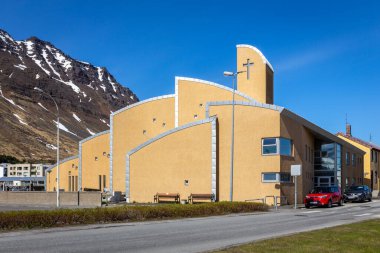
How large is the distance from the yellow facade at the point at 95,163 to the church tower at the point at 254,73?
16.6 m

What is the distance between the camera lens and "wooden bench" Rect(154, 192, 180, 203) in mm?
40812

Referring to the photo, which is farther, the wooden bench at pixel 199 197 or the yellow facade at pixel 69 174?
the yellow facade at pixel 69 174

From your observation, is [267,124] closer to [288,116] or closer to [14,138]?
[288,116]

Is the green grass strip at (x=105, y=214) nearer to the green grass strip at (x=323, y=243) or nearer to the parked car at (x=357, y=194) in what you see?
the green grass strip at (x=323, y=243)

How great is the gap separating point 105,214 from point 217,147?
19217 millimetres

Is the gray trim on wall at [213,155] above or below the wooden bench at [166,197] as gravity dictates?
above

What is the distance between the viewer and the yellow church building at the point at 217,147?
38.0m

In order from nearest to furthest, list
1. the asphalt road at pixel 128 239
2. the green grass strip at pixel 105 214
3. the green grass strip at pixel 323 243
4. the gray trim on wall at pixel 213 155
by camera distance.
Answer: the green grass strip at pixel 323 243, the asphalt road at pixel 128 239, the green grass strip at pixel 105 214, the gray trim on wall at pixel 213 155

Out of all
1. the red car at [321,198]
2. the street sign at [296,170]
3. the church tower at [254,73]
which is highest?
the church tower at [254,73]

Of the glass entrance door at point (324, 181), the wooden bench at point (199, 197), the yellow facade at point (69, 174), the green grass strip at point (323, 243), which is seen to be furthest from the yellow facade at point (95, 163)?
the green grass strip at point (323, 243)

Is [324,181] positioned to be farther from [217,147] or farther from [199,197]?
[199,197]

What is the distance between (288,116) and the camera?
39094mm

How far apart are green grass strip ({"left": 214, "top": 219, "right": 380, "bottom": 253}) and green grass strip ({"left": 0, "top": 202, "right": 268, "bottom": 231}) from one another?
9.69m

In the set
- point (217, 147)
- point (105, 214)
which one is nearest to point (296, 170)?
point (217, 147)
